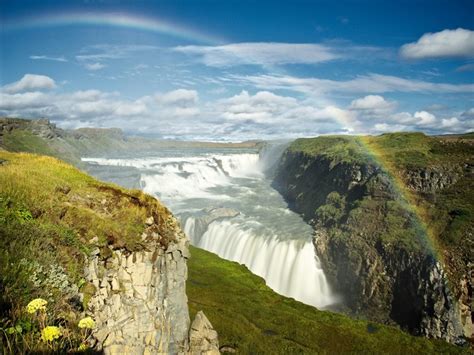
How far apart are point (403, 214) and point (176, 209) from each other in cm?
4333

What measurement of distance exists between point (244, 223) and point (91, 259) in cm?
5493

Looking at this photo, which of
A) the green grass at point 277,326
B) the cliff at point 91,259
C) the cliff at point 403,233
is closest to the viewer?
the cliff at point 91,259

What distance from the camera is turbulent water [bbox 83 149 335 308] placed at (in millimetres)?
53812

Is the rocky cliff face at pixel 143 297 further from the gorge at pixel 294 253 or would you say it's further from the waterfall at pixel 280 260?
the waterfall at pixel 280 260

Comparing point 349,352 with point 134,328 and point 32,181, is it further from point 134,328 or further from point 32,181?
point 32,181

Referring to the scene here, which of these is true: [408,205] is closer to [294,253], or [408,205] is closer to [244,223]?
A: [294,253]

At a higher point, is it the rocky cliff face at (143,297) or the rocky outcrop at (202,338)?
the rocky cliff face at (143,297)

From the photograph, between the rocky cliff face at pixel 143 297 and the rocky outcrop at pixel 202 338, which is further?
the rocky outcrop at pixel 202 338

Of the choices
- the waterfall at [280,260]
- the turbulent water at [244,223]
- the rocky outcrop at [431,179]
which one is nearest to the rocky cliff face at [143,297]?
the waterfall at [280,260]

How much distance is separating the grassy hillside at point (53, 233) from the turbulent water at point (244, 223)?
41797 mm

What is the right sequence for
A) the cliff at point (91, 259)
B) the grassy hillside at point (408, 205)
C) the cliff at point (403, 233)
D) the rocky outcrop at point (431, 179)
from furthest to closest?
the rocky outcrop at point (431, 179) → the grassy hillside at point (408, 205) → the cliff at point (403, 233) → the cliff at point (91, 259)

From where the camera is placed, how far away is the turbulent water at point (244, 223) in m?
53.8

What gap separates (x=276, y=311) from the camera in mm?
36156

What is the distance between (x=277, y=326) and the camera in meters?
32.8
